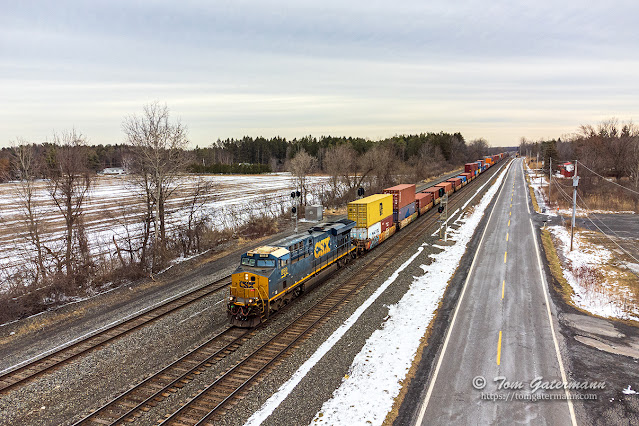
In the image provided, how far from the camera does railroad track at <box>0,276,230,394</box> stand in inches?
590

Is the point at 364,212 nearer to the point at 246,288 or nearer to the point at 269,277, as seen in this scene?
the point at 269,277

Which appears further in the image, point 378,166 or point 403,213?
point 378,166

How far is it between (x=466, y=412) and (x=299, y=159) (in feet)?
158

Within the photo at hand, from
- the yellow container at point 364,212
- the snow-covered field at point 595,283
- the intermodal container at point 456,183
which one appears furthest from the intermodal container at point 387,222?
the intermodal container at point 456,183

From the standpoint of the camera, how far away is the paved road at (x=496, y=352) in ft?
40.8

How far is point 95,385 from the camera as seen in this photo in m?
14.3

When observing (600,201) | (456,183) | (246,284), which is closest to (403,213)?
(246,284)

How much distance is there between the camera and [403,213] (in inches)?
1635

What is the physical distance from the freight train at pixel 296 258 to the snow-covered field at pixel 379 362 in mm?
3976

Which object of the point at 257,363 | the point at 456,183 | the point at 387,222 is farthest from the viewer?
the point at 456,183

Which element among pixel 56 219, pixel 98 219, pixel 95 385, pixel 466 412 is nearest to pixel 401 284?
pixel 466 412

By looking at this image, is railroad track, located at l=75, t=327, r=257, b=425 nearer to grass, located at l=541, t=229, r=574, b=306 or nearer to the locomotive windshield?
the locomotive windshield

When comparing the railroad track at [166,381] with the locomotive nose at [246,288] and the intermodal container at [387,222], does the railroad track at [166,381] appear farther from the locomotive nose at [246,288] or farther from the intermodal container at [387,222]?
the intermodal container at [387,222]

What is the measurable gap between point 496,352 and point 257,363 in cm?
1080
